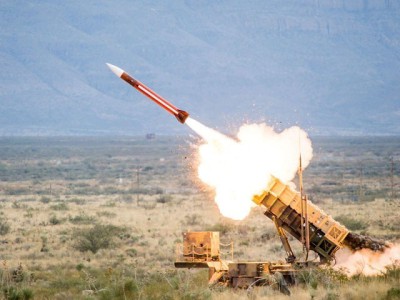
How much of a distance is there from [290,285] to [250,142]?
3812mm

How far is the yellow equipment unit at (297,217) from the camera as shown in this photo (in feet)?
74.8

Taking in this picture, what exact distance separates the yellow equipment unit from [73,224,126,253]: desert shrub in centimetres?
1128

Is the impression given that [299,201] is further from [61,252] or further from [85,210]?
[85,210]

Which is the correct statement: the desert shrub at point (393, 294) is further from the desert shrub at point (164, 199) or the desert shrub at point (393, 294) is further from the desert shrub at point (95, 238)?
the desert shrub at point (164, 199)

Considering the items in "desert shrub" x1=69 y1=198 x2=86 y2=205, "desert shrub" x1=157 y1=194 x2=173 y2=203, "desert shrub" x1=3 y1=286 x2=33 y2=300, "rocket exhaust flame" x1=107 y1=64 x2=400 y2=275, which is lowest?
"desert shrub" x1=3 y1=286 x2=33 y2=300

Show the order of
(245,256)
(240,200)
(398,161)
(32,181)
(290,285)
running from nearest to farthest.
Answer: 1. (290,285)
2. (240,200)
3. (245,256)
4. (32,181)
5. (398,161)

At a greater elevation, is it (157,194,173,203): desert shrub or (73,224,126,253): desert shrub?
(157,194,173,203): desert shrub

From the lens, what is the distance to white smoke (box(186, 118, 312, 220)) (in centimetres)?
2397

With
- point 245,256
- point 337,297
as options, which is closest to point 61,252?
point 245,256

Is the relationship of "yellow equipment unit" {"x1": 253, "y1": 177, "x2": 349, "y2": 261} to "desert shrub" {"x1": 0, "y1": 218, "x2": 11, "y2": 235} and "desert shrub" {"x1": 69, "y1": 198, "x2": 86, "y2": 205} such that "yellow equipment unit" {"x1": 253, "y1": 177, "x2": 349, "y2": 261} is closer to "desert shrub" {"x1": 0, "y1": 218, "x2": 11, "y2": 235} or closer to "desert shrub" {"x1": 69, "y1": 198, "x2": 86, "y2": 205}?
"desert shrub" {"x1": 0, "y1": 218, "x2": 11, "y2": 235}

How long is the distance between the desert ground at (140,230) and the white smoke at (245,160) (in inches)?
32.4

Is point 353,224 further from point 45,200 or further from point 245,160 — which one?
point 45,200

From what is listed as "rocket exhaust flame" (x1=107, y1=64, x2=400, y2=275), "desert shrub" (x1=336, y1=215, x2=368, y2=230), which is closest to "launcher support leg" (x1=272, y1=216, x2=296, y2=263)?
"rocket exhaust flame" (x1=107, y1=64, x2=400, y2=275)

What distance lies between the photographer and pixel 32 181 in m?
79.9
